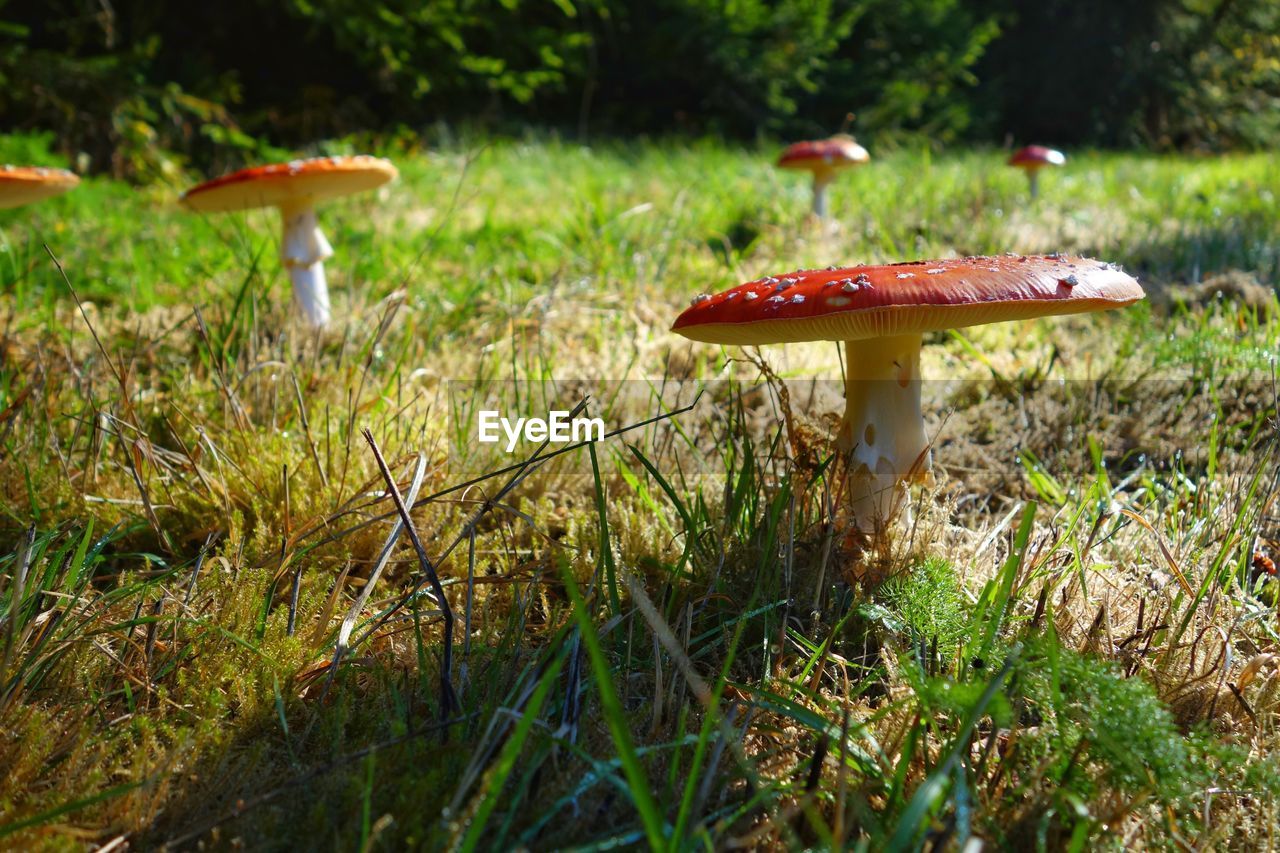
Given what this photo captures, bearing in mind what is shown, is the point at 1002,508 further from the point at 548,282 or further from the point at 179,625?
the point at 548,282

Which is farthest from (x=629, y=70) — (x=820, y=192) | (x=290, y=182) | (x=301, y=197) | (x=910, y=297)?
(x=910, y=297)

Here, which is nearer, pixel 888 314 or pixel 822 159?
pixel 888 314

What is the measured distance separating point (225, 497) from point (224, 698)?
0.70 metres

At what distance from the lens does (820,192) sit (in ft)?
18.4

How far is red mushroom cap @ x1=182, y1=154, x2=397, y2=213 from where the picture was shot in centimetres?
321

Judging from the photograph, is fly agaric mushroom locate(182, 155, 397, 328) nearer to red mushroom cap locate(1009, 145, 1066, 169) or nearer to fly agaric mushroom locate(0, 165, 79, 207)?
fly agaric mushroom locate(0, 165, 79, 207)

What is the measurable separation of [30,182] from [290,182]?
88cm

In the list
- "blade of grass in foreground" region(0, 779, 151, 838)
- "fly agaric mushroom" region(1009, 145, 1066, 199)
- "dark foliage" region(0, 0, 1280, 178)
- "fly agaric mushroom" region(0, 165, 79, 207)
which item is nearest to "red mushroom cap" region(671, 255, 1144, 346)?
"blade of grass in foreground" region(0, 779, 151, 838)

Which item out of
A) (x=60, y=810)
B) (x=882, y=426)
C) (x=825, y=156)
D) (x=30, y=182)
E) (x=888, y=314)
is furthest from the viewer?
(x=825, y=156)

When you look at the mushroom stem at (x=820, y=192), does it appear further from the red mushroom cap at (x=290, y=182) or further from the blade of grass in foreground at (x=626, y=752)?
the blade of grass in foreground at (x=626, y=752)

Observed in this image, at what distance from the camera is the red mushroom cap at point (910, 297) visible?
1.54 meters

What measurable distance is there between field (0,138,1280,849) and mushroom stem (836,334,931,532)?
8 cm

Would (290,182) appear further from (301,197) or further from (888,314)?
(888,314)

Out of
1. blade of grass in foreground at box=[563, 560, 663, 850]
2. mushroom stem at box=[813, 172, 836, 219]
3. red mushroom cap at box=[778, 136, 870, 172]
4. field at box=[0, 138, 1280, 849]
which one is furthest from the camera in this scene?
mushroom stem at box=[813, 172, 836, 219]
